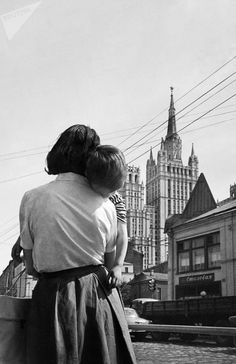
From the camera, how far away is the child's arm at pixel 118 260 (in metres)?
2.14

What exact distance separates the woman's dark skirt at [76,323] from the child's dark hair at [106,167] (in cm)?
40

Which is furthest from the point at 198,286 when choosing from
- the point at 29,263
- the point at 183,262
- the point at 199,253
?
the point at 29,263

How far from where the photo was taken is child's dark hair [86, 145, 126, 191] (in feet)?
7.03

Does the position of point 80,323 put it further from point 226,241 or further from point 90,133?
point 226,241

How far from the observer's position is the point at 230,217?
30.3m

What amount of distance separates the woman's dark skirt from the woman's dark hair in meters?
0.53

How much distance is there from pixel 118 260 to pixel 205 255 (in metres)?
31.4

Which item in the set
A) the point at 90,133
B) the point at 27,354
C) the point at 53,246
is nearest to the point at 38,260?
the point at 53,246

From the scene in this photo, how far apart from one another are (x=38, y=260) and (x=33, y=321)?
10.5 inches

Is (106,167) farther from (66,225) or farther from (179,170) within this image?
(179,170)

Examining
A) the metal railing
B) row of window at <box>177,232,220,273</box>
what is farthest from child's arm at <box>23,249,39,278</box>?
row of window at <box>177,232,220,273</box>

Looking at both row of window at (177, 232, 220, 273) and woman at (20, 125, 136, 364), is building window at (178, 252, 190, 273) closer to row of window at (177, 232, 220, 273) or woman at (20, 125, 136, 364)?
row of window at (177, 232, 220, 273)

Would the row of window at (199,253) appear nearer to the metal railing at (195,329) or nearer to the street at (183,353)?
the metal railing at (195,329)

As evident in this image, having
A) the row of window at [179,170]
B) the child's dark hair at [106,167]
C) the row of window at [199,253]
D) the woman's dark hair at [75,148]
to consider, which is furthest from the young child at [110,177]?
the row of window at [179,170]
